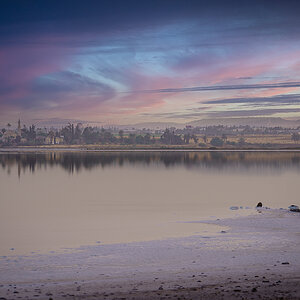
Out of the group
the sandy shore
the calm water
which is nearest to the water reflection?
the calm water

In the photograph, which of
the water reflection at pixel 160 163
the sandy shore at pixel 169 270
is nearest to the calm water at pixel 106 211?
the sandy shore at pixel 169 270

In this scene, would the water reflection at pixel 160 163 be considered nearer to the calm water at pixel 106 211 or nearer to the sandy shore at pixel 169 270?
the calm water at pixel 106 211

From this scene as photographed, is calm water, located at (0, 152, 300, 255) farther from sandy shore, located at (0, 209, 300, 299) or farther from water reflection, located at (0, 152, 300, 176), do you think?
water reflection, located at (0, 152, 300, 176)

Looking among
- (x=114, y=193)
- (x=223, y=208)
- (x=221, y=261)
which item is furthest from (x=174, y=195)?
(x=221, y=261)

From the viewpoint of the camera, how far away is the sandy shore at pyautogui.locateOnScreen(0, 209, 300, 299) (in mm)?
11336

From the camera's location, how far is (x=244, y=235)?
67.1ft

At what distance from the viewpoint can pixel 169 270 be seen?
46.5ft

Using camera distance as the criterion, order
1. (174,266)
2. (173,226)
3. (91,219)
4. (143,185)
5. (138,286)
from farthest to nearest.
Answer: (143,185) < (91,219) < (173,226) < (174,266) < (138,286)

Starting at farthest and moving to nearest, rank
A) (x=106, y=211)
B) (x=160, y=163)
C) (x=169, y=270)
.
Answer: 1. (x=160, y=163)
2. (x=106, y=211)
3. (x=169, y=270)

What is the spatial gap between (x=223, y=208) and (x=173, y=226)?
9.54 m

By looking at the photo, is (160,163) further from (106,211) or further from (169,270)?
(169,270)

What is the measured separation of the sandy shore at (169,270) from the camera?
37.2 ft

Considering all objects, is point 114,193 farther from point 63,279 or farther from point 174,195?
point 63,279

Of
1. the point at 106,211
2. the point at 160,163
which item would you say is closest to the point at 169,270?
the point at 106,211
